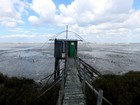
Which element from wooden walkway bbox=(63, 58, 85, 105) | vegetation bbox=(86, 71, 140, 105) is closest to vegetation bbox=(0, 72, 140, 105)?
vegetation bbox=(86, 71, 140, 105)

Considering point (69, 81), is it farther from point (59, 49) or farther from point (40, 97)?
point (59, 49)

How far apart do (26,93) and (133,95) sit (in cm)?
794

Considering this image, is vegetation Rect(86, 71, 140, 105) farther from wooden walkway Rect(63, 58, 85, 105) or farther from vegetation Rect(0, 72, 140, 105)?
wooden walkway Rect(63, 58, 85, 105)

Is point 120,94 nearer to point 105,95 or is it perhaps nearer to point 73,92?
point 105,95

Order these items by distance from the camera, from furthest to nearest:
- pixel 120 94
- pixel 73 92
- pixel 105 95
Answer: pixel 105 95, pixel 120 94, pixel 73 92

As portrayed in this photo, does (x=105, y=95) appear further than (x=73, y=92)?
Yes

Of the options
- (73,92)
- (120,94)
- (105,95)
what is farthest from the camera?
(105,95)

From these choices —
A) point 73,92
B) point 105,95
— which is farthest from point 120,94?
point 73,92

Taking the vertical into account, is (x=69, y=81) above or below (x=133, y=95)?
above

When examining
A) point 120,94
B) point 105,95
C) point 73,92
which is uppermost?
point 73,92

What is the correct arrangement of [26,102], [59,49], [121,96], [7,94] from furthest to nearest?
[59,49], [7,94], [26,102], [121,96]

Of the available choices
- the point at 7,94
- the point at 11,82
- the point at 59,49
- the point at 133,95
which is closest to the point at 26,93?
the point at 7,94

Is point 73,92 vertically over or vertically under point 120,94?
over

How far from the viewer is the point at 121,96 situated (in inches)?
428
